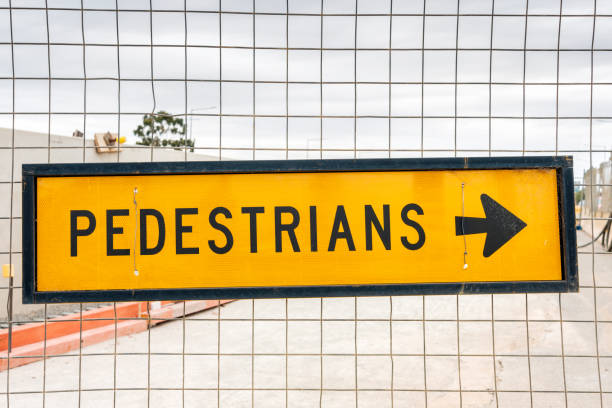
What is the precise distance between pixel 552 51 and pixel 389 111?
1.20 metres

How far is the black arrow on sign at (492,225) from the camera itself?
2934mm

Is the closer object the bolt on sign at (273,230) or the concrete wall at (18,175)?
the bolt on sign at (273,230)

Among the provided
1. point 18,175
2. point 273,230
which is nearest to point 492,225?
point 273,230

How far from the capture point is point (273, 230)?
9.53ft

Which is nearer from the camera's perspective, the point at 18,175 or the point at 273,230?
the point at 273,230

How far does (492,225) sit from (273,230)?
1365 millimetres

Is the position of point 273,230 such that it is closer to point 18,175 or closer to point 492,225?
point 492,225

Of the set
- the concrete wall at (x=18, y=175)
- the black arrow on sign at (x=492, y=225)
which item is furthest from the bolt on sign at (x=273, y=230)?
the concrete wall at (x=18, y=175)

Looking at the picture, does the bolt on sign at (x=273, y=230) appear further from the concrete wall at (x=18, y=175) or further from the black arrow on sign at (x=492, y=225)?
the concrete wall at (x=18, y=175)

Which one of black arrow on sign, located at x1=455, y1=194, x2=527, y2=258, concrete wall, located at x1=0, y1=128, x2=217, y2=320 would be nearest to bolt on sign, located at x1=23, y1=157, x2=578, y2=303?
black arrow on sign, located at x1=455, y1=194, x2=527, y2=258

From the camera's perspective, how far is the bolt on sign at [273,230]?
2906mm

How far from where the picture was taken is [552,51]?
128 inches

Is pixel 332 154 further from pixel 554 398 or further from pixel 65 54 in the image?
pixel 554 398

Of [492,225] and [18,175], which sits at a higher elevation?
[18,175]
